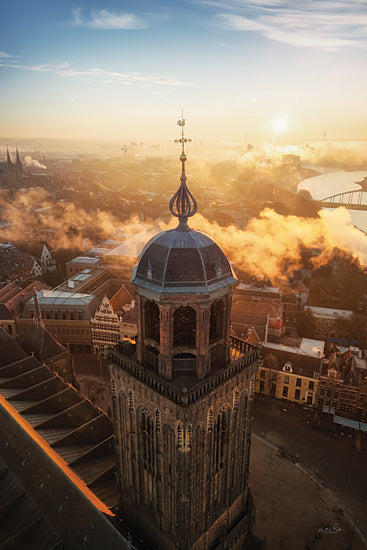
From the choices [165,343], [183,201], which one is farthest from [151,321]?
[183,201]

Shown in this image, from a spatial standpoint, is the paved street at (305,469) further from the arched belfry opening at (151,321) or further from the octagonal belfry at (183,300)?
the arched belfry opening at (151,321)

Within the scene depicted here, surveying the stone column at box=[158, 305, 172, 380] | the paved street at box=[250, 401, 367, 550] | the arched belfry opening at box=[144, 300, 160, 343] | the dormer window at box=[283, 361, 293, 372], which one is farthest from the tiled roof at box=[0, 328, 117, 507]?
the dormer window at box=[283, 361, 293, 372]

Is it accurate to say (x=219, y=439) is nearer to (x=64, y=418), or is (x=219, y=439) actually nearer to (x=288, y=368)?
(x=64, y=418)

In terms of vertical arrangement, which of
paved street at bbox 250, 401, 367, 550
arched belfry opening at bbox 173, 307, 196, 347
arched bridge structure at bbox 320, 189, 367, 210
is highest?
arched belfry opening at bbox 173, 307, 196, 347

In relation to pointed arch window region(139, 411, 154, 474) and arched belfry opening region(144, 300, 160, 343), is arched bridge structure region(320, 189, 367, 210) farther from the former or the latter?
pointed arch window region(139, 411, 154, 474)

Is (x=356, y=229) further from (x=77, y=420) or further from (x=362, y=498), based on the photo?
(x=77, y=420)

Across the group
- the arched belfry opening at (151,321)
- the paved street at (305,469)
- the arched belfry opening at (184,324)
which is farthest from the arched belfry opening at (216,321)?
the paved street at (305,469)

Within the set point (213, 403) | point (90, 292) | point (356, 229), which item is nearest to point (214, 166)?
point (356, 229)
